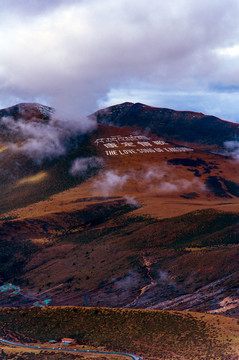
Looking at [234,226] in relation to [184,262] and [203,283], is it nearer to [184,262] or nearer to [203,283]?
[184,262]

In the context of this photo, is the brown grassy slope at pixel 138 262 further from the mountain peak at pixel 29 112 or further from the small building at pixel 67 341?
the mountain peak at pixel 29 112

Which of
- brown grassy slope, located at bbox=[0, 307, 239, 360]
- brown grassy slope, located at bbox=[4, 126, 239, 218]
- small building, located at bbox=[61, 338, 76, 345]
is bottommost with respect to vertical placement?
small building, located at bbox=[61, 338, 76, 345]

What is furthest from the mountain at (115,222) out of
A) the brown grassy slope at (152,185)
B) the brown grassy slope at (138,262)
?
the brown grassy slope at (152,185)

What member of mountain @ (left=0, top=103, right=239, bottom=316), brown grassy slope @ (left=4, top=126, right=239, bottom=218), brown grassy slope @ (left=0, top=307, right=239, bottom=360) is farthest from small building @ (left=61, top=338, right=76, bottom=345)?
brown grassy slope @ (left=4, top=126, right=239, bottom=218)

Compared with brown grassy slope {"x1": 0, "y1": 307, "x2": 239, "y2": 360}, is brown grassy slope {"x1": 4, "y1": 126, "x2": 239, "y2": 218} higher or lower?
higher

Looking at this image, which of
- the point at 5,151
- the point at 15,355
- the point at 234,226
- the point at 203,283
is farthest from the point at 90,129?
the point at 15,355

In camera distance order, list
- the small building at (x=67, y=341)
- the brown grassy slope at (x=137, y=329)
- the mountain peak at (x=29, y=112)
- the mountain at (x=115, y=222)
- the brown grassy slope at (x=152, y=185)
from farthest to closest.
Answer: the mountain peak at (x=29, y=112)
the brown grassy slope at (x=152, y=185)
the mountain at (x=115, y=222)
the small building at (x=67, y=341)
the brown grassy slope at (x=137, y=329)

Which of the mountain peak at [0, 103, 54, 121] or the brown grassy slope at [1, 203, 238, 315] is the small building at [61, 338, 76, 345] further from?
the mountain peak at [0, 103, 54, 121]
